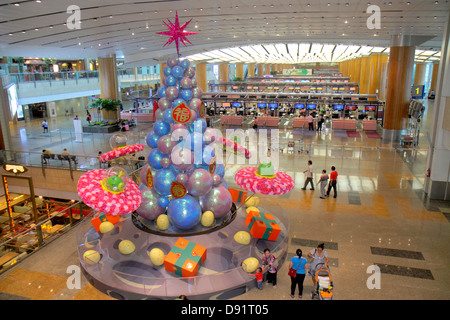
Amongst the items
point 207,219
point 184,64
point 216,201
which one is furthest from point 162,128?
point 207,219

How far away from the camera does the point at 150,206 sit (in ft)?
25.5

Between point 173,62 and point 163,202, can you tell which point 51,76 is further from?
point 163,202

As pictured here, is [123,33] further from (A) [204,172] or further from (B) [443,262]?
(B) [443,262]

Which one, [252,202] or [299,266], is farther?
[252,202]

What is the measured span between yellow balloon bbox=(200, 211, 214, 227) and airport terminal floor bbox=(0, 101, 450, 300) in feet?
6.06

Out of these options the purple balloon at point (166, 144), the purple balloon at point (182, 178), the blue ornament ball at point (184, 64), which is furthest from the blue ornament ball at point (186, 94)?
the purple balloon at point (182, 178)

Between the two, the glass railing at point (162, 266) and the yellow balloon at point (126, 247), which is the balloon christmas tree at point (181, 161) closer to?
the glass railing at point (162, 266)

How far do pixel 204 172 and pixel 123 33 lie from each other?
52.4ft

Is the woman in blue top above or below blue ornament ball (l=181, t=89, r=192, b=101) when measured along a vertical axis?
below

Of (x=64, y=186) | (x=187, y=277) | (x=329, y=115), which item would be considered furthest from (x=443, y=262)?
(x=329, y=115)

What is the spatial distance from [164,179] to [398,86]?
58.2 feet

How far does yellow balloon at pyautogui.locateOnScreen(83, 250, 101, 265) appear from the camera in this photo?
686 cm

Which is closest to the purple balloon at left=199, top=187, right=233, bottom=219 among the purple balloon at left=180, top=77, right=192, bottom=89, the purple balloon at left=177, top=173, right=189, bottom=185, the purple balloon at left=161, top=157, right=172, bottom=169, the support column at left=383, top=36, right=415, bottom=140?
the purple balloon at left=177, top=173, right=189, bottom=185

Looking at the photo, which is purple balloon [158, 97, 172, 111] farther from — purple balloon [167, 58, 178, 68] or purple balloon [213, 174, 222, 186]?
purple balloon [213, 174, 222, 186]
